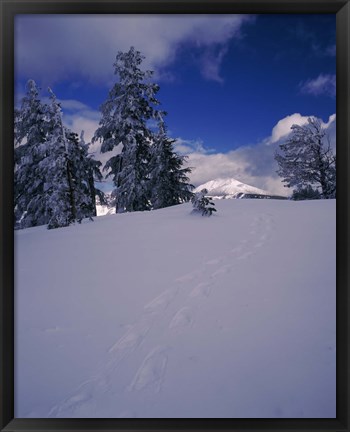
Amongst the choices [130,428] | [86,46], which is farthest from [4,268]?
[86,46]

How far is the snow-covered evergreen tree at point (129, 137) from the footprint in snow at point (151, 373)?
10264 millimetres

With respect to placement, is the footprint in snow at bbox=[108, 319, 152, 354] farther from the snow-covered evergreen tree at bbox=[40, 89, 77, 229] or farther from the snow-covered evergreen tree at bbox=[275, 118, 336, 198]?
the snow-covered evergreen tree at bbox=[275, 118, 336, 198]

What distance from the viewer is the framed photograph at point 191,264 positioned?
2.12 meters

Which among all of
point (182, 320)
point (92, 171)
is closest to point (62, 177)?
point (92, 171)

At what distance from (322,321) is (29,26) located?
199 inches

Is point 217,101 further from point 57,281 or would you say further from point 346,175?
point 57,281

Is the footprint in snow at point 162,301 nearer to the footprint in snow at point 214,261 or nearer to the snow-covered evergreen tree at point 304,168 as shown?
the footprint in snow at point 214,261

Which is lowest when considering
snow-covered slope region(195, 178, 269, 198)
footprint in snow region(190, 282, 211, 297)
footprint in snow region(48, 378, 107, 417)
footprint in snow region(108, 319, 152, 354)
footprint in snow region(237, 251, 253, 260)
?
footprint in snow region(48, 378, 107, 417)

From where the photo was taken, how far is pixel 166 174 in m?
13.4

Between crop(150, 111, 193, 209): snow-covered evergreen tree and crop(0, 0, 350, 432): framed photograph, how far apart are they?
771 cm

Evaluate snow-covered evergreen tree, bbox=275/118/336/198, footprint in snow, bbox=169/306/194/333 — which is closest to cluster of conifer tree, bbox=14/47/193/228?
snow-covered evergreen tree, bbox=275/118/336/198

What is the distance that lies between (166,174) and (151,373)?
12.0 m

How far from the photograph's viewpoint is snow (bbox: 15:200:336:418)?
2.05m

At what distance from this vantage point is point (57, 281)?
3.35 metres
